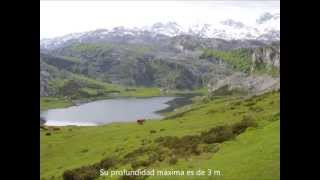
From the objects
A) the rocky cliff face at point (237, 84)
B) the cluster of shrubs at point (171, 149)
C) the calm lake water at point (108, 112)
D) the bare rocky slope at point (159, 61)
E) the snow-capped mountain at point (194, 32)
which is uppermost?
the snow-capped mountain at point (194, 32)

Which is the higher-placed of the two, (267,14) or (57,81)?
(267,14)

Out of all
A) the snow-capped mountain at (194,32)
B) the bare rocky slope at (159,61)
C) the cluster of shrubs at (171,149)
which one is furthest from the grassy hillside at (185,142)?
the snow-capped mountain at (194,32)

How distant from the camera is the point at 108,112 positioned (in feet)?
20.9

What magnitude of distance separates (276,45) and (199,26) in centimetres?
69

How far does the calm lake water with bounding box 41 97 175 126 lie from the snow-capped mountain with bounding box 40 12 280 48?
1.89 ft

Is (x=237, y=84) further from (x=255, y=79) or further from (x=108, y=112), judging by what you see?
(x=108, y=112)

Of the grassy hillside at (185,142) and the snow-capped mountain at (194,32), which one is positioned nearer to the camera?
the grassy hillside at (185,142)

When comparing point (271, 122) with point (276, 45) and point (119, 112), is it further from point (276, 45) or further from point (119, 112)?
point (119, 112)

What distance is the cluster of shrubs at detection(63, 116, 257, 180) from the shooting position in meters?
6.25

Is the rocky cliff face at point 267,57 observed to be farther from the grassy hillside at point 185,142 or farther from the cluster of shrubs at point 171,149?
the cluster of shrubs at point 171,149

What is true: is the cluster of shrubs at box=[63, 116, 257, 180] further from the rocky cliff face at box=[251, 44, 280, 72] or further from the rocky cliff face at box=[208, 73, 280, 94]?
the rocky cliff face at box=[251, 44, 280, 72]

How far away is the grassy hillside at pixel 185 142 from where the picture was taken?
20.4 ft
